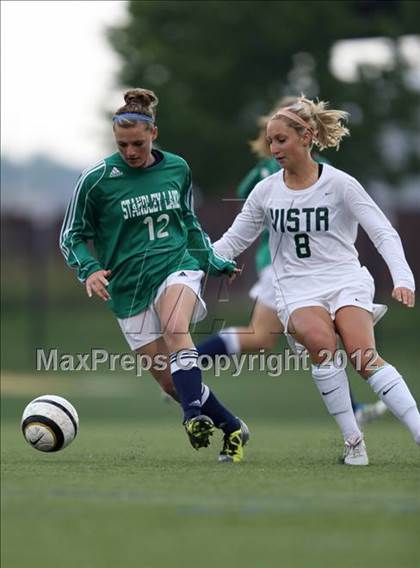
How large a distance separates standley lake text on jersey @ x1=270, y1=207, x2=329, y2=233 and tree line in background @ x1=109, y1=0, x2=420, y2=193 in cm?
1996

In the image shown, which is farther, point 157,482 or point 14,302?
point 14,302

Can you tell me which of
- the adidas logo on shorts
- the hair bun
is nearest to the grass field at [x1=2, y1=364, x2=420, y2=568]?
the adidas logo on shorts

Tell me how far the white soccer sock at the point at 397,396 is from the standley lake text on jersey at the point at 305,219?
863mm

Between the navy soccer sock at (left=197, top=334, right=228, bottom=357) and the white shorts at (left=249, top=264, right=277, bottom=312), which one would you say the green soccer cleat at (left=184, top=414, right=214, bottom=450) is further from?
the navy soccer sock at (left=197, top=334, right=228, bottom=357)

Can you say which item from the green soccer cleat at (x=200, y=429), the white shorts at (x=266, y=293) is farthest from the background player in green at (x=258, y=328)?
the green soccer cleat at (x=200, y=429)

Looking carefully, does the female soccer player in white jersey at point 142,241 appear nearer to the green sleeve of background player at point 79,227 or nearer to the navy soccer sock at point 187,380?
the green sleeve of background player at point 79,227

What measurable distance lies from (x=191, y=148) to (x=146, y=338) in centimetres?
2102

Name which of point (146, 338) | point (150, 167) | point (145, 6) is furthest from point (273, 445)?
point (145, 6)

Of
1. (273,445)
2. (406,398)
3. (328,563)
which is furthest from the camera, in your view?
(273,445)

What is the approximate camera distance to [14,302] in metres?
29.7

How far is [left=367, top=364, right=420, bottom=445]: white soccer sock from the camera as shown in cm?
735

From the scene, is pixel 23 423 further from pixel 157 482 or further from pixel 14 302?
pixel 14 302

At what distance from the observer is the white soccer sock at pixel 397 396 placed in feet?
24.1

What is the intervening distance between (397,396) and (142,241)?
1.72 m
